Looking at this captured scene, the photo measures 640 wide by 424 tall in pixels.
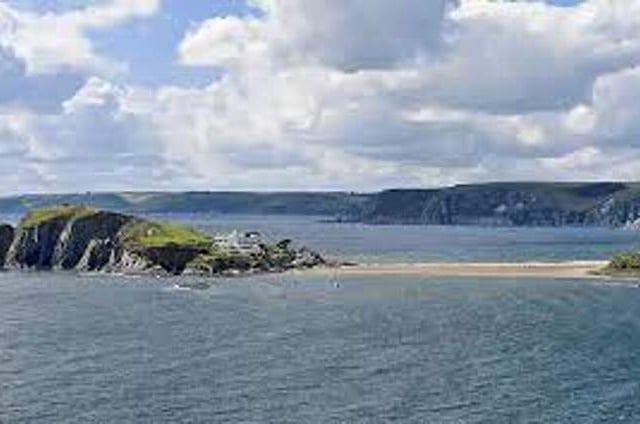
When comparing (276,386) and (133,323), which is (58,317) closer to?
(133,323)

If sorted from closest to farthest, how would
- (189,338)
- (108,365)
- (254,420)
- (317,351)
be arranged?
(254,420), (108,365), (317,351), (189,338)

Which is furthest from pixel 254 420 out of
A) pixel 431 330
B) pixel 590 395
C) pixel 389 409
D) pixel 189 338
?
pixel 431 330

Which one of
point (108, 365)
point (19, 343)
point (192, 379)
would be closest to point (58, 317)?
point (19, 343)

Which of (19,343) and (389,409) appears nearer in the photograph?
(389,409)

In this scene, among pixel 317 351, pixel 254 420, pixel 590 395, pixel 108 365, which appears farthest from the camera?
pixel 317 351

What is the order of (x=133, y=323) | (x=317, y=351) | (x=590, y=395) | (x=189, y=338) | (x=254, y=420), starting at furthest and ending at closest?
1. (x=133, y=323)
2. (x=189, y=338)
3. (x=317, y=351)
4. (x=590, y=395)
5. (x=254, y=420)

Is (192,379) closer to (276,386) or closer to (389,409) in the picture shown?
(276,386)
